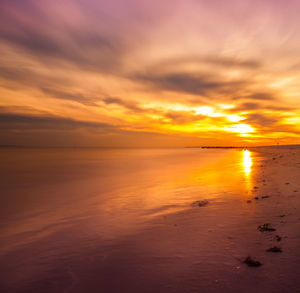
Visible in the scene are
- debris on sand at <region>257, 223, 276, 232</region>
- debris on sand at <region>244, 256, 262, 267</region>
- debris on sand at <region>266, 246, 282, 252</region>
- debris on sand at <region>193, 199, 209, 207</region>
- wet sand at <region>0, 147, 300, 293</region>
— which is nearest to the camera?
wet sand at <region>0, 147, 300, 293</region>

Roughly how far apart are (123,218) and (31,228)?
153 inches

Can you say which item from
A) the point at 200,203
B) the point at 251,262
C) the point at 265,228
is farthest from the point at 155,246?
the point at 200,203

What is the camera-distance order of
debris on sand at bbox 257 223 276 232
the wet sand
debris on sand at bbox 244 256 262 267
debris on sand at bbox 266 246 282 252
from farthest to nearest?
debris on sand at bbox 257 223 276 232 < debris on sand at bbox 266 246 282 252 < debris on sand at bbox 244 256 262 267 < the wet sand

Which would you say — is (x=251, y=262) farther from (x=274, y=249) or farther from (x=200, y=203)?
(x=200, y=203)

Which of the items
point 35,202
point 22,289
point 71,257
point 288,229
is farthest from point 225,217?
point 35,202

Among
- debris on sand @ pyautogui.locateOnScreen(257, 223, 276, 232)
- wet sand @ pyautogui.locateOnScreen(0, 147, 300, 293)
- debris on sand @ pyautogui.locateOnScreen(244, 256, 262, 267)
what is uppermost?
debris on sand @ pyautogui.locateOnScreen(257, 223, 276, 232)

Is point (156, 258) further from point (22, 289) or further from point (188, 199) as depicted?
point (188, 199)

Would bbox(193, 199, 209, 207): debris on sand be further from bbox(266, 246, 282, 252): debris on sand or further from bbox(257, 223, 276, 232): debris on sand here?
bbox(266, 246, 282, 252): debris on sand

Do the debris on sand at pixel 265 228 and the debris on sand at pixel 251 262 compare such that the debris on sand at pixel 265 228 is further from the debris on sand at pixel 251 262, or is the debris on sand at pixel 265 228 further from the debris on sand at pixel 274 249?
the debris on sand at pixel 251 262

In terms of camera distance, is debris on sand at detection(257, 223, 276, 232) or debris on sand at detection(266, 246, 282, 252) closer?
debris on sand at detection(266, 246, 282, 252)

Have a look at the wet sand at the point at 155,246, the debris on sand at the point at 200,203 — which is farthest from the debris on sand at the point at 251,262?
the debris on sand at the point at 200,203

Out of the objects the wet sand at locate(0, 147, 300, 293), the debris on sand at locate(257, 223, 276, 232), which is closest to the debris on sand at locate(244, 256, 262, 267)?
the wet sand at locate(0, 147, 300, 293)

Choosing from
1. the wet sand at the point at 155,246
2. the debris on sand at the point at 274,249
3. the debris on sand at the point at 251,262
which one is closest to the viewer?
the wet sand at the point at 155,246

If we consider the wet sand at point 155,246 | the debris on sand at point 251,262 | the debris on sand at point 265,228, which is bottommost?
the wet sand at point 155,246
